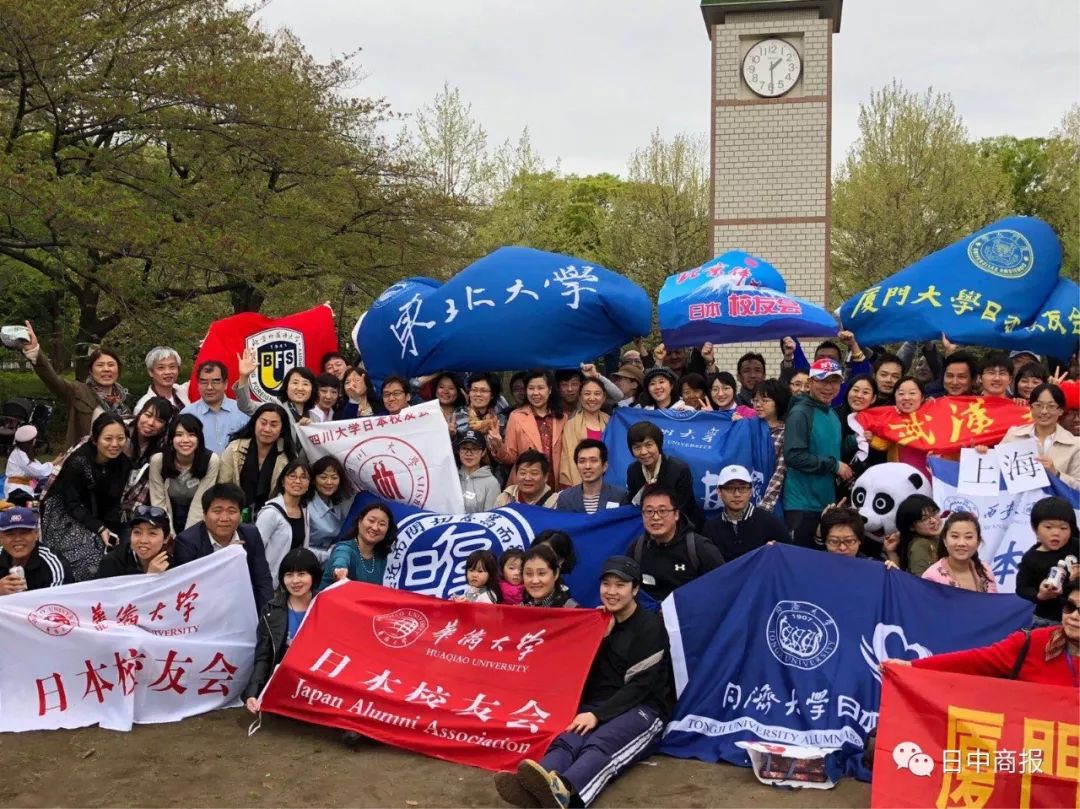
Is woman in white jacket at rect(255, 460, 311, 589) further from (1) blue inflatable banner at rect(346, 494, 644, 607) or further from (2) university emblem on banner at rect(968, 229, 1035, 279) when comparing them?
(2) university emblem on banner at rect(968, 229, 1035, 279)

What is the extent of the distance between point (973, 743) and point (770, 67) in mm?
16010

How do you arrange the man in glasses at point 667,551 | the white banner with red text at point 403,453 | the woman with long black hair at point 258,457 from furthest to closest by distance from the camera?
1. the white banner with red text at point 403,453
2. the woman with long black hair at point 258,457
3. the man in glasses at point 667,551

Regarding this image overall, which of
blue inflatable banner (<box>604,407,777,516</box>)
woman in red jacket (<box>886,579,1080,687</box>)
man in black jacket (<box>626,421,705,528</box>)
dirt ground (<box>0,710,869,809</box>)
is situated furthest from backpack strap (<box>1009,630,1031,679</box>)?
blue inflatable banner (<box>604,407,777,516</box>)

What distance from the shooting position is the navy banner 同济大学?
4.96m

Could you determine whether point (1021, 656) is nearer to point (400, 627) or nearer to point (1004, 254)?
point (400, 627)

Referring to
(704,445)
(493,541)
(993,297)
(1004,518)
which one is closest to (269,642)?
(493,541)

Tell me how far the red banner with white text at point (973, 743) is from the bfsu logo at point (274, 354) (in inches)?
214

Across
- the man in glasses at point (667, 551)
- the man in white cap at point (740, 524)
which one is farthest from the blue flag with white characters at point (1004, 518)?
the man in glasses at point (667, 551)

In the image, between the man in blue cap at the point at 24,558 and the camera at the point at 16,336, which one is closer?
the man in blue cap at the point at 24,558

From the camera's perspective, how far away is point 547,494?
6586mm

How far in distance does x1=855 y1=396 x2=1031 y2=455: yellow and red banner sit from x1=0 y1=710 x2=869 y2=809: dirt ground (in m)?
2.38

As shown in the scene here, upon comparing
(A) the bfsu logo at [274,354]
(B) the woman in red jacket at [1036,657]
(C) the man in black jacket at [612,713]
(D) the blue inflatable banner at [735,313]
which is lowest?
(C) the man in black jacket at [612,713]

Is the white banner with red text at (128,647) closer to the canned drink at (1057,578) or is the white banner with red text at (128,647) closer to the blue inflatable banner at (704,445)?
the blue inflatable banner at (704,445)

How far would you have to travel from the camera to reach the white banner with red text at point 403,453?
666 cm
